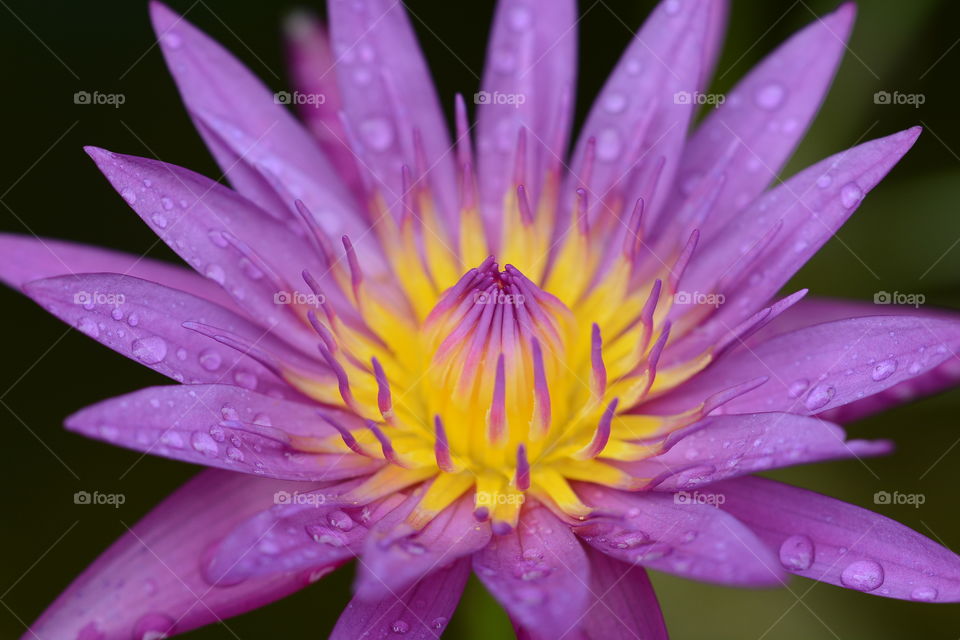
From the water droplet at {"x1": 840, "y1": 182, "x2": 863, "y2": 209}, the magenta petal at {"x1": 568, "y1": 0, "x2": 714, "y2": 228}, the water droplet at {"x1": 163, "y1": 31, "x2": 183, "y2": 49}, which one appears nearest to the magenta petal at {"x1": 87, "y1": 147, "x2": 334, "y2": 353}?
the water droplet at {"x1": 163, "y1": 31, "x2": 183, "y2": 49}

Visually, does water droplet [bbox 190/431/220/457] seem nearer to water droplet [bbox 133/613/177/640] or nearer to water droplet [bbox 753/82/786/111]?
water droplet [bbox 133/613/177/640]

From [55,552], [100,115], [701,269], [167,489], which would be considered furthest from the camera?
[100,115]

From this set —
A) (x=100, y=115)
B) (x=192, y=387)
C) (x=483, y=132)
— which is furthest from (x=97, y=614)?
(x=100, y=115)

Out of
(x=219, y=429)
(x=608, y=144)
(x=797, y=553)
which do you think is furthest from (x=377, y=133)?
(x=797, y=553)

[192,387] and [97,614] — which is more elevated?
[192,387]

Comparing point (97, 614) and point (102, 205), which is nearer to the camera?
point (97, 614)

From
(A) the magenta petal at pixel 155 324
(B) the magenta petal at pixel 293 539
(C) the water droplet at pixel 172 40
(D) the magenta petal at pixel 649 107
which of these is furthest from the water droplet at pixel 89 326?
(D) the magenta petal at pixel 649 107

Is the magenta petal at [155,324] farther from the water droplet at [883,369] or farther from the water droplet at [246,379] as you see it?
the water droplet at [883,369]

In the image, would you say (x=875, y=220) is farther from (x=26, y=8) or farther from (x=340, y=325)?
(x=26, y=8)
